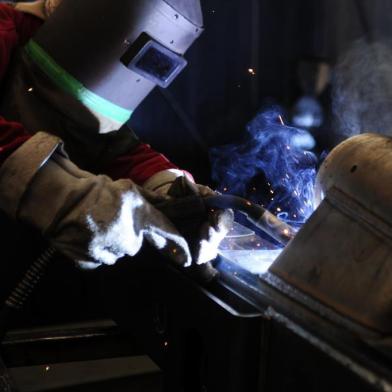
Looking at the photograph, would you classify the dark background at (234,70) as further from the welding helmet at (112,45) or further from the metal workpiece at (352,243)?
the metal workpiece at (352,243)

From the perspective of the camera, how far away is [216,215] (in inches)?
41.9

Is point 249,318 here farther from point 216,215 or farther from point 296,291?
point 216,215

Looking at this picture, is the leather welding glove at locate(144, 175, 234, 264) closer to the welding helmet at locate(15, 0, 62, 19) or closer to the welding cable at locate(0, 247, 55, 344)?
the welding cable at locate(0, 247, 55, 344)

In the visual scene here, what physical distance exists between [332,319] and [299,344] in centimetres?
6

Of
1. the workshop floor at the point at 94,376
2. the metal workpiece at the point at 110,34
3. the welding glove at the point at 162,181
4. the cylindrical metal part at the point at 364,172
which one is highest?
the cylindrical metal part at the point at 364,172

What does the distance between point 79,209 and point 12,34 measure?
0.68m

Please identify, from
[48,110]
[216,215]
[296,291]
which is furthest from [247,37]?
[296,291]

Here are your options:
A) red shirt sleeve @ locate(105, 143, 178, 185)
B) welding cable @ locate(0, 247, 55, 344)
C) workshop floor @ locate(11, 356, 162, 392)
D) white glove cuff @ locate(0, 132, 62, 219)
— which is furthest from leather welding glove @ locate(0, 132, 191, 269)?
workshop floor @ locate(11, 356, 162, 392)

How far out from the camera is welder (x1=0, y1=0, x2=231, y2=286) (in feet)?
3.24

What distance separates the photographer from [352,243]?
81 centimetres

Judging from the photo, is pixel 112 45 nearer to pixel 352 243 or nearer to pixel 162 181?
pixel 162 181

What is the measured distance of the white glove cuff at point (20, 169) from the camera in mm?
1037

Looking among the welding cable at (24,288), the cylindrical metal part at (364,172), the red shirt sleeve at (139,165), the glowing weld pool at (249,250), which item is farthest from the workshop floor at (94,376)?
the cylindrical metal part at (364,172)

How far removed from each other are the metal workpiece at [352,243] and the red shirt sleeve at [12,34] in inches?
25.1
